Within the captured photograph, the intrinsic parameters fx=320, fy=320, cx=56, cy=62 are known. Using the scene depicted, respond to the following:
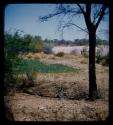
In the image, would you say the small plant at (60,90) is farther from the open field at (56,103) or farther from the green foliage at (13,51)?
the green foliage at (13,51)

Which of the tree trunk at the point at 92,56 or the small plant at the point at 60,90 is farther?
the small plant at the point at 60,90

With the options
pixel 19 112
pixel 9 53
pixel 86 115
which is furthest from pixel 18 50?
pixel 86 115

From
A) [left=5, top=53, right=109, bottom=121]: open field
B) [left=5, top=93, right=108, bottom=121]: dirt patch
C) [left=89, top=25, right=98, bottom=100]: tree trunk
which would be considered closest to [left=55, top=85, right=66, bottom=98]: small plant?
[left=5, top=53, right=109, bottom=121]: open field

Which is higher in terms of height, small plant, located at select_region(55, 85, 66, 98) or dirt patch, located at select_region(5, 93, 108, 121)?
small plant, located at select_region(55, 85, 66, 98)

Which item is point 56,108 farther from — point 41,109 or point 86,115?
point 86,115

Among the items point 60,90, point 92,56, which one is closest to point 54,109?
point 92,56

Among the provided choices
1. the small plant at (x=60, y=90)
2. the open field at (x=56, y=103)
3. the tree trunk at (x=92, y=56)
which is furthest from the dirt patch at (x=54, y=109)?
the small plant at (x=60, y=90)

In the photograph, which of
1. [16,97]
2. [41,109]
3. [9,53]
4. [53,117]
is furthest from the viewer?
[9,53]

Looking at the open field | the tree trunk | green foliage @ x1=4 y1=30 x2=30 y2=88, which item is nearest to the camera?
the open field

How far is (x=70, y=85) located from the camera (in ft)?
39.6

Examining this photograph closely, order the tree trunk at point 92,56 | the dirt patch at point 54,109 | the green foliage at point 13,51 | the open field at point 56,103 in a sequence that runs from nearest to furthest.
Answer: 1. the dirt patch at point 54,109
2. the open field at point 56,103
3. the tree trunk at point 92,56
4. the green foliage at point 13,51

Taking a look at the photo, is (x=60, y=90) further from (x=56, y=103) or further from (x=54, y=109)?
(x=54, y=109)

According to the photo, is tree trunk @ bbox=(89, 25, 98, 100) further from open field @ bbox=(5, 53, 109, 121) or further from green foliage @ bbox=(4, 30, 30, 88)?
green foliage @ bbox=(4, 30, 30, 88)

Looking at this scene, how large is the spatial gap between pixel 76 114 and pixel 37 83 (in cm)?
575
